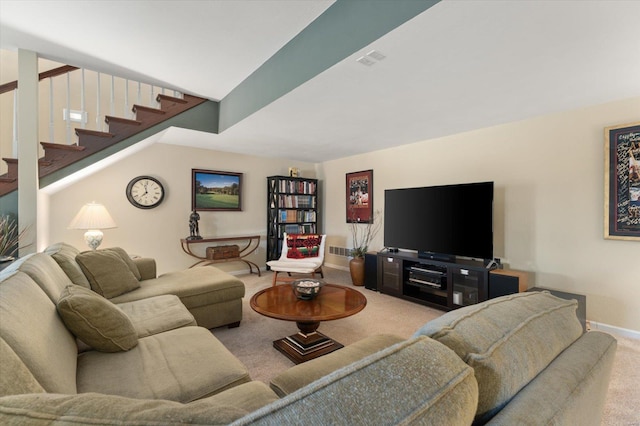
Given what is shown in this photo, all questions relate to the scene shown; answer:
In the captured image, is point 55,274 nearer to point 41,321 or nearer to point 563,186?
point 41,321

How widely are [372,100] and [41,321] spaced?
264cm

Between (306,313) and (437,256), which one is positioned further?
(437,256)

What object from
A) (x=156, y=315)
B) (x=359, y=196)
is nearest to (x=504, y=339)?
(x=156, y=315)

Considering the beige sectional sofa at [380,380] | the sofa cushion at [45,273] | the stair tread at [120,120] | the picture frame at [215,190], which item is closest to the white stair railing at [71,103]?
the stair tread at [120,120]

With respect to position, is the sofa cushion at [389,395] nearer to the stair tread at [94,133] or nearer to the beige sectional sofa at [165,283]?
the beige sectional sofa at [165,283]

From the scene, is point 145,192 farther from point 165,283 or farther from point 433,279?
point 433,279

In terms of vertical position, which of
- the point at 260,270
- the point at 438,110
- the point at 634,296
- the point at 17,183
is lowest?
the point at 260,270

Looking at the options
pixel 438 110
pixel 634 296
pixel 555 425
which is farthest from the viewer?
pixel 438 110

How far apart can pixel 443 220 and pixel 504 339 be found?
9.93 feet

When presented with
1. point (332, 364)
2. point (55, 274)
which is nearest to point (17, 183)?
point (55, 274)

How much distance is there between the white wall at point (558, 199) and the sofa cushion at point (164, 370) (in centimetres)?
325

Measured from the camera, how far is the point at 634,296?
2582 millimetres

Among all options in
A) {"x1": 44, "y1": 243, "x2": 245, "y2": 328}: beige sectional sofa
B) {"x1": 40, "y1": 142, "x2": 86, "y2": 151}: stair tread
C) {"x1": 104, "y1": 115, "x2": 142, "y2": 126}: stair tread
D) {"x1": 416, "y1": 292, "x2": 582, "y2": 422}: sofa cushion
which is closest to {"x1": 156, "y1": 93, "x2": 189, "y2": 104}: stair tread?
{"x1": 104, "y1": 115, "x2": 142, "y2": 126}: stair tread

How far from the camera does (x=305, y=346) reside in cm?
227
